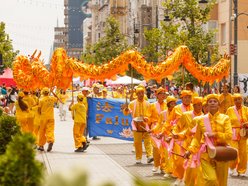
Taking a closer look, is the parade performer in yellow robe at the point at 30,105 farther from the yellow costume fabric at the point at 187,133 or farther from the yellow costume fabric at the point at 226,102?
the yellow costume fabric at the point at 187,133

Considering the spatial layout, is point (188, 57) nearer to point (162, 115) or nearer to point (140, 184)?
point (162, 115)

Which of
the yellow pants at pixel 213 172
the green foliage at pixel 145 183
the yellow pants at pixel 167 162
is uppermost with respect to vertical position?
the green foliage at pixel 145 183

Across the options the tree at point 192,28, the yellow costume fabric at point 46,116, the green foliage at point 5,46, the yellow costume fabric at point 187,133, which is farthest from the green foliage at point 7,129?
the green foliage at point 5,46

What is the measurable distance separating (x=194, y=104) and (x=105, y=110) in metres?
10.8

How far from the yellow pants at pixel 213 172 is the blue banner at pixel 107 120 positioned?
12.1 metres

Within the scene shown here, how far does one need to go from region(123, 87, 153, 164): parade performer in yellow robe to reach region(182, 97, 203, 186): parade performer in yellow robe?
4.17 m

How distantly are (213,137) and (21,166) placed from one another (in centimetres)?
614

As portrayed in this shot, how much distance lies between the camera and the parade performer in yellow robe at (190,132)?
11375 millimetres

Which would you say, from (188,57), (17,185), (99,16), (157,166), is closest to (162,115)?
(157,166)

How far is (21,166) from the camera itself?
4410 millimetres

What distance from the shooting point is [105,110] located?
23234 millimetres

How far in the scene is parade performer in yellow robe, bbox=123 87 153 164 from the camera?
1717 centimetres

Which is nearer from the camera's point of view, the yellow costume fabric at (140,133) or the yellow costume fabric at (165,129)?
the yellow costume fabric at (165,129)

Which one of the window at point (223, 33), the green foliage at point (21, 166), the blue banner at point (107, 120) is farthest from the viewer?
the window at point (223, 33)
